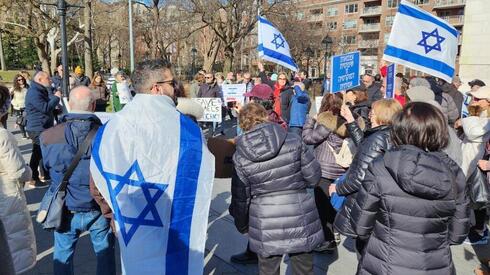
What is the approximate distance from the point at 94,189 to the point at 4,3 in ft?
72.9

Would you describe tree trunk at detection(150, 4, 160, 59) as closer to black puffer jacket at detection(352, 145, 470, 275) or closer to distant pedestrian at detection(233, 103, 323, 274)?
distant pedestrian at detection(233, 103, 323, 274)

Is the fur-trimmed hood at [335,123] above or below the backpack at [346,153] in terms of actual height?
above

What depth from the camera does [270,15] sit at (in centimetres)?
3123

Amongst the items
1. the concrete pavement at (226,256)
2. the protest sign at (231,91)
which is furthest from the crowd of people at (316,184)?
the protest sign at (231,91)

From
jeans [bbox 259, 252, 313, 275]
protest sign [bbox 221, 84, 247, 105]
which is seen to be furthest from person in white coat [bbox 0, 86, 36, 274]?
protest sign [bbox 221, 84, 247, 105]

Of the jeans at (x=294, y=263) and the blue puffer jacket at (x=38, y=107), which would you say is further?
the blue puffer jacket at (x=38, y=107)

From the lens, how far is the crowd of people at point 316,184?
2.41 metres

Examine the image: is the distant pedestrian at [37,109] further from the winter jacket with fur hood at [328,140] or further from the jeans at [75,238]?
the winter jacket with fur hood at [328,140]

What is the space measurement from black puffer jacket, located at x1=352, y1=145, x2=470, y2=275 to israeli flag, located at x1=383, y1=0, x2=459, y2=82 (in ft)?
9.56

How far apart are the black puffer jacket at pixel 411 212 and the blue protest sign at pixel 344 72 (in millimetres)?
2702

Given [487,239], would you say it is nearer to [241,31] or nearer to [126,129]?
[126,129]

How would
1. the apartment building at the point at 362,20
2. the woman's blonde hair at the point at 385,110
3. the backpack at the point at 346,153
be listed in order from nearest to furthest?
1. the woman's blonde hair at the point at 385,110
2. the backpack at the point at 346,153
3. the apartment building at the point at 362,20

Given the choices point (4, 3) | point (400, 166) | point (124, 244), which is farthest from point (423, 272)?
point (4, 3)

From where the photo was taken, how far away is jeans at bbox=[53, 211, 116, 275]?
3143 millimetres
